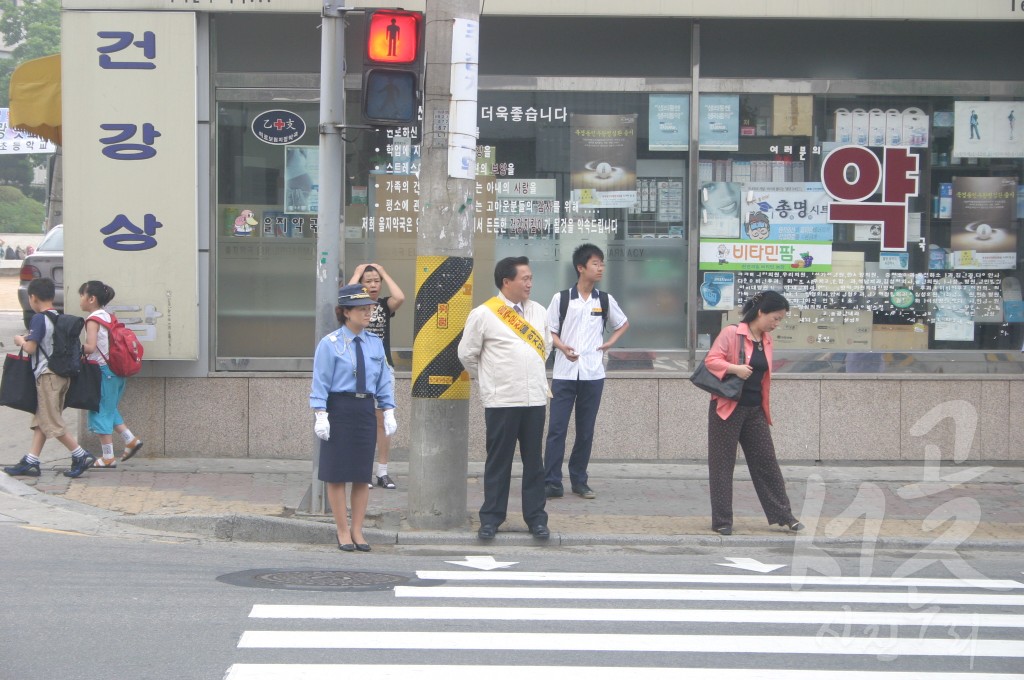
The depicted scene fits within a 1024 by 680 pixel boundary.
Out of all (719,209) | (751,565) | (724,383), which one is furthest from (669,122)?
(751,565)

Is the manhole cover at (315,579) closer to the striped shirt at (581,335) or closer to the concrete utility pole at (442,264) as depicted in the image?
the concrete utility pole at (442,264)

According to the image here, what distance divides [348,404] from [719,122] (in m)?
5.59

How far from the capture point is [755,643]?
596cm

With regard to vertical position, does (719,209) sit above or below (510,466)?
above

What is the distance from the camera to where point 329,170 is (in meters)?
8.77

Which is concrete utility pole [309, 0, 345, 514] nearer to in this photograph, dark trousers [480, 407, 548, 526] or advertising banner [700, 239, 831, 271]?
dark trousers [480, 407, 548, 526]

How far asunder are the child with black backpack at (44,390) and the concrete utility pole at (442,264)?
3.37m

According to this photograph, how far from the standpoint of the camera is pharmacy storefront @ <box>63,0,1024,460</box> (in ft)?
37.4

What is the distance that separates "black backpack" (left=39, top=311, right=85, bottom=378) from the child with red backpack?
0.15 meters

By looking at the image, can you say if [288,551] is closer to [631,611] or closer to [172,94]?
[631,611]

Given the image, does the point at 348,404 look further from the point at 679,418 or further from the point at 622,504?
the point at 679,418

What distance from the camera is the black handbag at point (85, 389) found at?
10.1 meters

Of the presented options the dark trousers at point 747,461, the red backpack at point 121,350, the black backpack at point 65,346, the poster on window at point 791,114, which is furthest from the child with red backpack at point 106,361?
the poster on window at point 791,114

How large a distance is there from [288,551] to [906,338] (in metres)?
6.99
